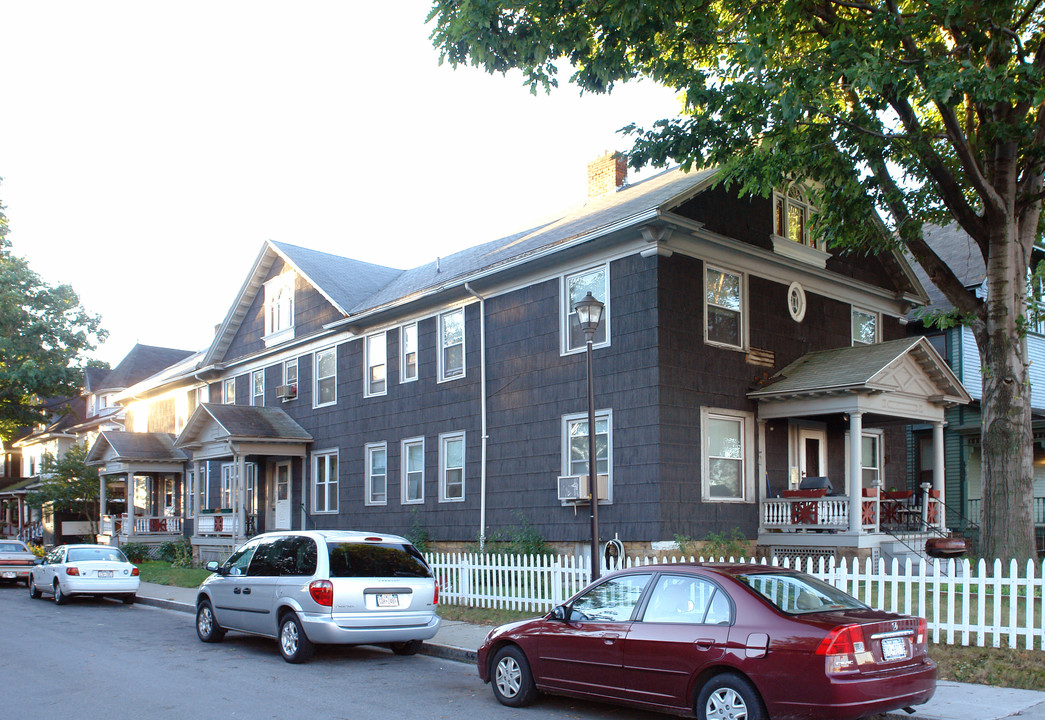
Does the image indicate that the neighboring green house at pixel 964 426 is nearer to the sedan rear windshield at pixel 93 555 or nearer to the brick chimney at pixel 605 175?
the brick chimney at pixel 605 175

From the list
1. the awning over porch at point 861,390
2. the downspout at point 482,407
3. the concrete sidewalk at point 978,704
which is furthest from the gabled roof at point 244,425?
the concrete sidewalk at point 978,704

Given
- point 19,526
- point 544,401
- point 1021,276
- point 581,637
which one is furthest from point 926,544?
point 19,526

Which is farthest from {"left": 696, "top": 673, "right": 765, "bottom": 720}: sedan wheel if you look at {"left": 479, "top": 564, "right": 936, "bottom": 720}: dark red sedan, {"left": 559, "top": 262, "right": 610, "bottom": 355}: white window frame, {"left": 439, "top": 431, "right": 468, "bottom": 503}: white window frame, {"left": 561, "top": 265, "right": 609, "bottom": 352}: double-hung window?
{"left": 439, "top": 431, "right": 468, "bottom": 503}: white window frame

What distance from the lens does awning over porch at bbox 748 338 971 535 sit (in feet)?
55.2

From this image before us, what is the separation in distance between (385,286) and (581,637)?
20649mm

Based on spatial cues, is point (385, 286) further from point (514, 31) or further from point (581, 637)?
point (581, 637)

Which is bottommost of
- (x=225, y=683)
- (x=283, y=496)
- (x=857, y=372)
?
(x=225, y=683)

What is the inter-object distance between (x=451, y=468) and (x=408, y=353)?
3.48 m

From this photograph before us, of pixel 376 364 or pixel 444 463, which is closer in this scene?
pixel 444 463

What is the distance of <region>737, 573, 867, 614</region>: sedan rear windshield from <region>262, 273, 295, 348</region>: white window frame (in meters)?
22.0

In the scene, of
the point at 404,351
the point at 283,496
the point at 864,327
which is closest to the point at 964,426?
the point at 864,327

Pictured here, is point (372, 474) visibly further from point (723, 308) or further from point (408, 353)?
point (723, 308)

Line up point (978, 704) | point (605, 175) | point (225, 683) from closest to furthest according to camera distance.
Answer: point (978, 704) → point (225, 683) → point (605, 175)

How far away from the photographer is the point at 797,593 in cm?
782
